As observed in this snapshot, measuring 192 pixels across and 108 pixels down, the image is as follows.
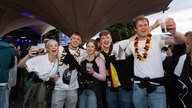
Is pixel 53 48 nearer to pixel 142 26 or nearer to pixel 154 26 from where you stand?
pixel 142 26

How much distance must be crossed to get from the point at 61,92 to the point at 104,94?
81cm

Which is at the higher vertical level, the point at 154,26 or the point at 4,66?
the point at 154,26

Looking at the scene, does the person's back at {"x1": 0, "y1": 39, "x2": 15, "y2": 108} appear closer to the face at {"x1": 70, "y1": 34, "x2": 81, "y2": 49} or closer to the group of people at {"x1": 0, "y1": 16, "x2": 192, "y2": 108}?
the group of people at {"x1": 0, "y1": 16, "x2": 192, "y2": 108}

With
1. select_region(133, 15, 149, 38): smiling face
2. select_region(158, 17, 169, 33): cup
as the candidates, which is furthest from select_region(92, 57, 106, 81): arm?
select_region(158, 17, 169, 33): cup

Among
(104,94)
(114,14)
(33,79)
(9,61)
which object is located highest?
(114,14)

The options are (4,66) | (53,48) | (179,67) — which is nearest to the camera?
(179,67)

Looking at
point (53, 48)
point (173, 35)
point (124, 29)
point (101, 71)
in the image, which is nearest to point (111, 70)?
point (101, 71)

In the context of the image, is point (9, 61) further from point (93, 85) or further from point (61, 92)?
point (93, 85)

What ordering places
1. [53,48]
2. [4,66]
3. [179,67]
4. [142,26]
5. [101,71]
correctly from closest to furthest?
[142,26] < [179,67] < [53,48] < [101,71] < [4,66]

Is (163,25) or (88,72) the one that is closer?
(163,25)

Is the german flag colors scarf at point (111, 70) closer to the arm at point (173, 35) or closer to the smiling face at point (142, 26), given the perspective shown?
the smiling face at point (142, 26)

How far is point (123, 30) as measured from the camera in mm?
31969

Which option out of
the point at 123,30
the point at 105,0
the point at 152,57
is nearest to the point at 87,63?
the point at 152,57

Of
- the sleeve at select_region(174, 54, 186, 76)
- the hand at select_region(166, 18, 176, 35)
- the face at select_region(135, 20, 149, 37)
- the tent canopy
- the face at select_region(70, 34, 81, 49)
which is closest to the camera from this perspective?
the hand at select_region(166, 18, 176, 35)
